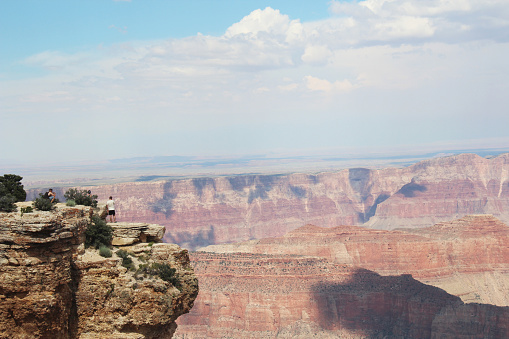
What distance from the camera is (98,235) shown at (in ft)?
57.0

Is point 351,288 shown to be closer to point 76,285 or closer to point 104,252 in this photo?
point 104,252

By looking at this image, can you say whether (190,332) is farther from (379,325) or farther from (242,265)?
(379,325)

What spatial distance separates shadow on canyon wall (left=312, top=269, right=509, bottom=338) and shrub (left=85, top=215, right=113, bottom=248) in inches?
2639

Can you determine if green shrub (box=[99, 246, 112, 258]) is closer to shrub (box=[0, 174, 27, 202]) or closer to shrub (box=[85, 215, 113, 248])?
shrub (box=[85, 215, 113, 248])

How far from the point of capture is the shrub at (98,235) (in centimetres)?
1725

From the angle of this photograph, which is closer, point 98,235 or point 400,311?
point 98,235

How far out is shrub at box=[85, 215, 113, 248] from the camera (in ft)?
56.6

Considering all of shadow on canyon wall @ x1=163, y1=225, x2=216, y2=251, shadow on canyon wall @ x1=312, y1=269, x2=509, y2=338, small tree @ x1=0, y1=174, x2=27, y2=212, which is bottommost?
shadow on canyon wall @ x1=163, y1=225, x2=216, y2=251

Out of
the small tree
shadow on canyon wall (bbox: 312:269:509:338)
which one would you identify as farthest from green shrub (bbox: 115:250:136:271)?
shadow on canyon wall (bbox: 312:269:509:338)

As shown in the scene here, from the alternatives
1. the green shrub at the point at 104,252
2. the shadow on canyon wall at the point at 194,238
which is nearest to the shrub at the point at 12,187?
the green shrub at the point at 104,252

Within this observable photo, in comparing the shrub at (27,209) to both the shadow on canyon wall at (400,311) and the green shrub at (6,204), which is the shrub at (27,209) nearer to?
the green shrub at (6,204)

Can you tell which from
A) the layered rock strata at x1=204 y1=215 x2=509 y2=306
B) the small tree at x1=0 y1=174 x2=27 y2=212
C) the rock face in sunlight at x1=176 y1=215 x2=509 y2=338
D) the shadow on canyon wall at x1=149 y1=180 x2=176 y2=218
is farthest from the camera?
the shadow on canyon wall at x1=149 y1=180 x2=176 y2=218

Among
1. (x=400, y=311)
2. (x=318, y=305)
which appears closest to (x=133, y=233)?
(x=318, y=305)

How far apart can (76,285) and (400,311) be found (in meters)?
72.9
